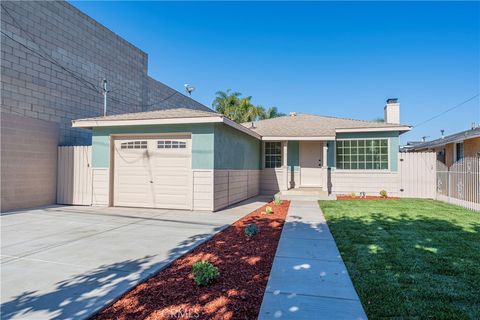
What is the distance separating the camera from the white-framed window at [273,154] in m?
15.1

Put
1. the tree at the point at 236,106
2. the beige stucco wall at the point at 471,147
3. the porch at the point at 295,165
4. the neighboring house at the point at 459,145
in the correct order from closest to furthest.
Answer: the neighboring house at the point at 459,145
the beige stucco wall at the point at 471,147
the porch at the point at 295,165
the tree at the point at 236,106

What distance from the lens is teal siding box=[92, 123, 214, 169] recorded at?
912 centimetres

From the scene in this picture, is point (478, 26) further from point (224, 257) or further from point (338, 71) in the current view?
point (224, 257)

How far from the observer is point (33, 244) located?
534 cm

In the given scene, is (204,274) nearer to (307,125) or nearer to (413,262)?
(413,262)

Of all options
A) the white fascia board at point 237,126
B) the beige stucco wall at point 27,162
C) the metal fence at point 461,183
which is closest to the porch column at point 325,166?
the white fascia board at point 237,126

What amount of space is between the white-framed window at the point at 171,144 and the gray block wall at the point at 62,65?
15.1 ft

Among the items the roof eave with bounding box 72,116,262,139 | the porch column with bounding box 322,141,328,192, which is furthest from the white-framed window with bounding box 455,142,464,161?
the roof eave with bounding box 72,116,262,139

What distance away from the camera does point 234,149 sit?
1107cm

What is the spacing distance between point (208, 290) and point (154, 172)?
703 centimetres

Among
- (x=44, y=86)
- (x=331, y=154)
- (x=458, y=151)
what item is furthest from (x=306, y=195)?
(x=44, y=86)

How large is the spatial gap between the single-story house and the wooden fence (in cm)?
35

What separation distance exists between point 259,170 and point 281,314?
12.3 meters

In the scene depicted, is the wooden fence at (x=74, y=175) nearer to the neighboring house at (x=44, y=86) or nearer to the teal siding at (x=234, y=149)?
the neighboring house at (x=44, y=86)
